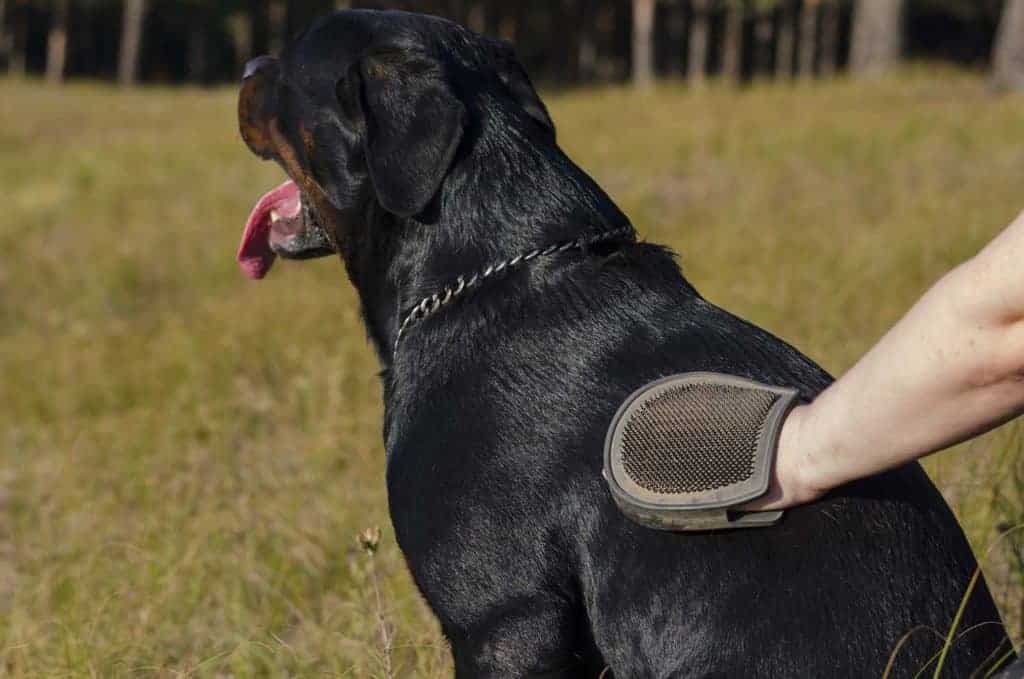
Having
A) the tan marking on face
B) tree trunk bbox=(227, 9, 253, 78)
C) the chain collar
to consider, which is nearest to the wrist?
the chain collar

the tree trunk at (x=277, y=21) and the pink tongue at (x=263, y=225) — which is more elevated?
the pink tongue at (x=263, y=225)

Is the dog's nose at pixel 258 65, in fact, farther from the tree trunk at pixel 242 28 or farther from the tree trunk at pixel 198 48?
the tree trunk at pixel 198 48

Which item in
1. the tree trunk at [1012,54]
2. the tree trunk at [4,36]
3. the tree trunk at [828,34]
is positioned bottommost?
the tree trunk at [4,36]

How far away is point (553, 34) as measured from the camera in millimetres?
48312

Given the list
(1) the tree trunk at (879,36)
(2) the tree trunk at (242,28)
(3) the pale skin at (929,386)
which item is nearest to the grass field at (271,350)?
(3) the pale skin at (929,386)

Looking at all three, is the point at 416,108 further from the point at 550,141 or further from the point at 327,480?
the point at 327,480

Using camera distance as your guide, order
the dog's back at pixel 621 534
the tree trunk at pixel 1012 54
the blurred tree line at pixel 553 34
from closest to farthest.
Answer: the dog's back at pixel 621 534, the tree trunk at pixel 1012 54, the blurred tree line at pixel 553 34

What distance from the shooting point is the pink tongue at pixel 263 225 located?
11.0 feet

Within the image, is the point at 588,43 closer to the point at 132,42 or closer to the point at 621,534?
the point at 132,42

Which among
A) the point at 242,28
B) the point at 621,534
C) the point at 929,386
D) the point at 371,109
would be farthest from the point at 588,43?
the point at 929,386

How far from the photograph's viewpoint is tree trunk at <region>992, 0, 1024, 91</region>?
583 inches

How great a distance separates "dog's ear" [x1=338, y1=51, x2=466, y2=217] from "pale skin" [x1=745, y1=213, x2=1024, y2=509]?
995 mm

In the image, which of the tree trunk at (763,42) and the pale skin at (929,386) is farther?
the tree trunk at (763,42)

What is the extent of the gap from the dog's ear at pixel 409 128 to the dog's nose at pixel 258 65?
448 mm
